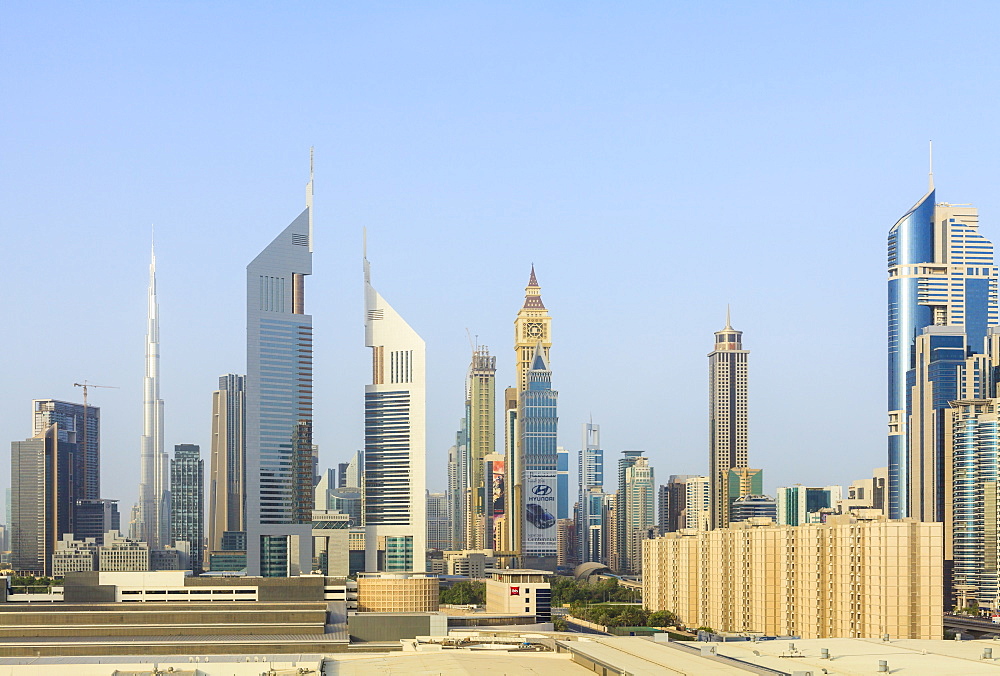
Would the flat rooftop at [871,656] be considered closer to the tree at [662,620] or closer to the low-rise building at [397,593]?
the low-rise building at [397,593]

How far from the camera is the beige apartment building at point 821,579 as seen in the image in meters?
127

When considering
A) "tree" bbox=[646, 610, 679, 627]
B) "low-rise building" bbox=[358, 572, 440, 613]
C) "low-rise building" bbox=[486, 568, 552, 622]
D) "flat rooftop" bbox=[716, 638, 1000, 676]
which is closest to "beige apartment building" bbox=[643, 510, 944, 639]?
"tree" bbox=[646, 610, 679, 627]

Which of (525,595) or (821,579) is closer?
(821,579)

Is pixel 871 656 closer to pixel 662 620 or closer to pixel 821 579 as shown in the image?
pixel 821 579

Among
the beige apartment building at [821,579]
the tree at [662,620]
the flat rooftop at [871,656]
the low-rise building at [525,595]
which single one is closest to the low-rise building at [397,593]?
the low-rise building at [525,595]

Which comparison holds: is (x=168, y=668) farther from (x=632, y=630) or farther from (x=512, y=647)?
(x=632, y=630)

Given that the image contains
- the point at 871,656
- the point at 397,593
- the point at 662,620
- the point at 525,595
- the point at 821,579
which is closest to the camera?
the point at 871,656

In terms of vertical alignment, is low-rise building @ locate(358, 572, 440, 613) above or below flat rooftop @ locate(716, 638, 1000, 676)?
below

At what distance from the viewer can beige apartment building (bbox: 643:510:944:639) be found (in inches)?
5005

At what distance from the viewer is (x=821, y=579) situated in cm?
14462

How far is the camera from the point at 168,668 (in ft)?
284

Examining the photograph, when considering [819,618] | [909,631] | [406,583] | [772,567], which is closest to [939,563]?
[909,631]

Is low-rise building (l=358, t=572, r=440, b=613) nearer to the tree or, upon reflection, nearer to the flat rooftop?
the tree

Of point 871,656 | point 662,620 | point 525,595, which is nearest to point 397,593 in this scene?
point 525,595
